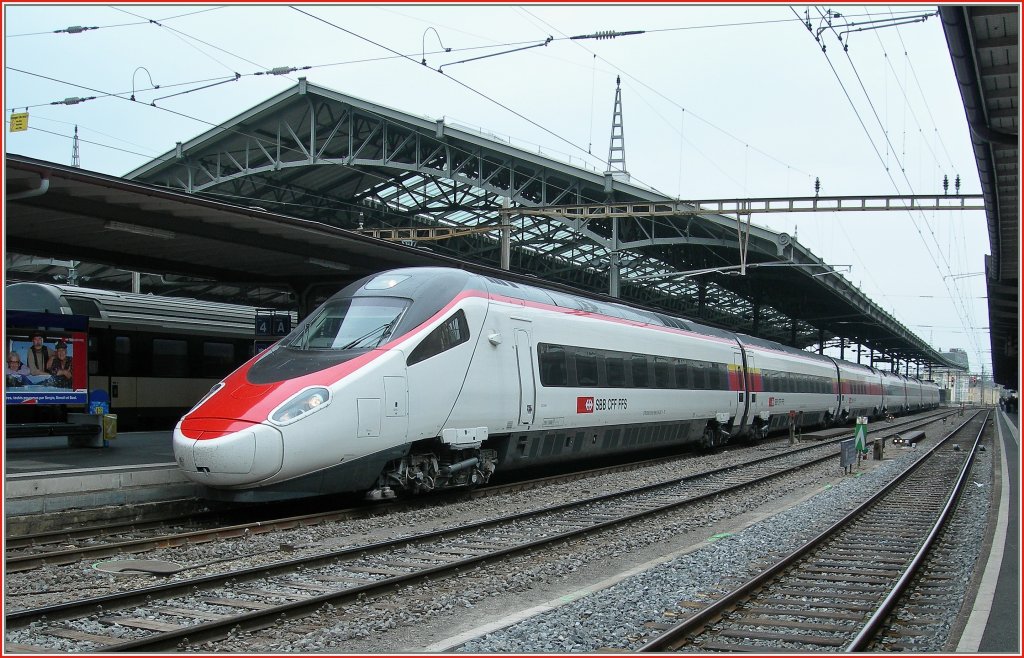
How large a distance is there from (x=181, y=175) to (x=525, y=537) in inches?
1269

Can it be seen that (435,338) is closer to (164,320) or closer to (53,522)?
(53,522)

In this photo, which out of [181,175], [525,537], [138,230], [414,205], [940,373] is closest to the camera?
[525,537]

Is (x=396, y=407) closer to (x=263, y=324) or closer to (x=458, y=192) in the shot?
(x=263, y=324)

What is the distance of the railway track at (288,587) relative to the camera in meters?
6.09

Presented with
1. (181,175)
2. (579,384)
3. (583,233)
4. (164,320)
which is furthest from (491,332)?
(181,175)

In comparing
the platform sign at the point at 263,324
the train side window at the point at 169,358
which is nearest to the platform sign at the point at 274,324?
the platform sign at the point at 263,324

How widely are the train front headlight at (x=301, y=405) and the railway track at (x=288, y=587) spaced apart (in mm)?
1748

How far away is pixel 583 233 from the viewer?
31672 millimetres

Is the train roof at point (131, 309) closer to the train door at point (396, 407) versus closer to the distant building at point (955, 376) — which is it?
the train door at point (396, 407)

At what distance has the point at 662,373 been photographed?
18609 millimetres

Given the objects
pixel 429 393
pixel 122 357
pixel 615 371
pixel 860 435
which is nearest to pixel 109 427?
pixel 122 357

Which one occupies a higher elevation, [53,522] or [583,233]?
[583,233]

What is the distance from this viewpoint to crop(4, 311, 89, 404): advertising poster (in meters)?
13.4

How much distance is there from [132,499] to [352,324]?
3.60 m
